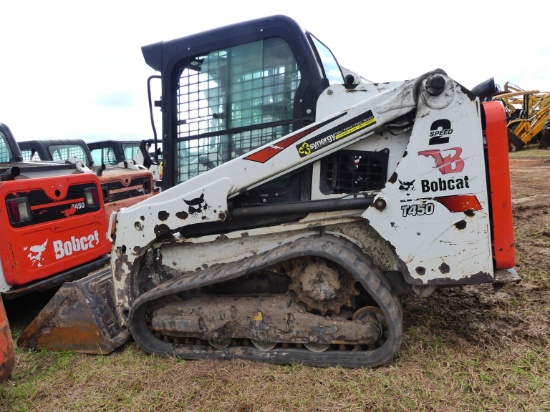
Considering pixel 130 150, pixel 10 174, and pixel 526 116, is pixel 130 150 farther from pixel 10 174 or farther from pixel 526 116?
pixel 526 116

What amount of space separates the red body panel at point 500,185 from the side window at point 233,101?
127cm

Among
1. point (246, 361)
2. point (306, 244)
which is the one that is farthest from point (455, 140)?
point (246, 361)

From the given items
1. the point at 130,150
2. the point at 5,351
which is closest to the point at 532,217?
the point at 5,351

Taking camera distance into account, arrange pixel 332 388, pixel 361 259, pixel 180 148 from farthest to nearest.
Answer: pixel 180 148, pixel 361 259, pixel 332 388

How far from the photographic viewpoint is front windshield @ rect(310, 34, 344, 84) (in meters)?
3.12

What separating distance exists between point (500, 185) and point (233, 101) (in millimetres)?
1870

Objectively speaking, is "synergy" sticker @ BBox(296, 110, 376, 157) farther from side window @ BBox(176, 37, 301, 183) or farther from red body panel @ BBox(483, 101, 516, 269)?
red body panel @ BBox(483, 101, 516, 269)

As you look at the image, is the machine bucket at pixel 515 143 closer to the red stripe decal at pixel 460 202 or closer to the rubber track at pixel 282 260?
the red stripe decal at pixel 460 202

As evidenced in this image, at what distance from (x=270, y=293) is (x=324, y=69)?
1.66 meters

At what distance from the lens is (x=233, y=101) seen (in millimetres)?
3094

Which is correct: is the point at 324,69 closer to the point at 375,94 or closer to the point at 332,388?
the point at 375,94

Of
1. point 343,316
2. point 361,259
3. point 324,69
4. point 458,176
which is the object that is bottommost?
point 343,316

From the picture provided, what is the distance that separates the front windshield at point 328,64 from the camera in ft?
10.2

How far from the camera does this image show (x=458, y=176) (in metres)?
2.47
